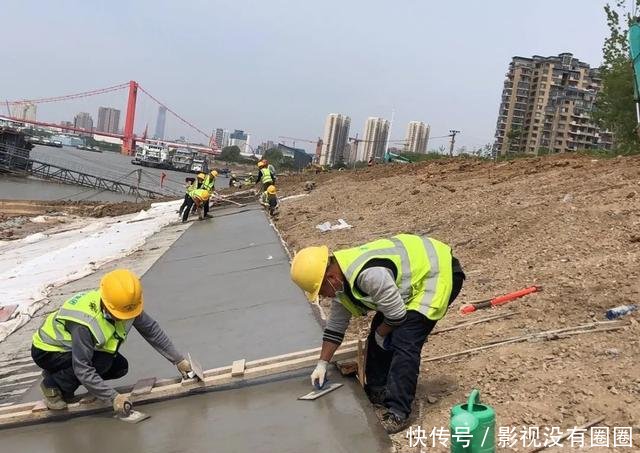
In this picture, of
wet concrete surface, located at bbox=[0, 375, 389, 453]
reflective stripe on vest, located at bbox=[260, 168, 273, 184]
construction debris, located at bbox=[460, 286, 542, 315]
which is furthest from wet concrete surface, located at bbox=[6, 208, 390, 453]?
reflective stripe on vest, located at bbox=[260, 168, 273, 184]

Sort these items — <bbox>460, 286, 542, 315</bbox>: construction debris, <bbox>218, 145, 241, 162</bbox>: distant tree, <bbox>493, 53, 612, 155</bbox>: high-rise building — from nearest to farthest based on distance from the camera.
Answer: <bbox>460, 286, 542, 315</bbox>: construction debris, <bbox>493, 53, 612, 155</bbox>: high-rise building, <bbox>218, 145, 241, 162</bbox>: distant tree

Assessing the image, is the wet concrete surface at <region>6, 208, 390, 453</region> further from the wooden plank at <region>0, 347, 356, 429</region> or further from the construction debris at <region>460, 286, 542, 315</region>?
the construction debris at <region>460, 286, 542, 315</region>

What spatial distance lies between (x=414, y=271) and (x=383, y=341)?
0.54m

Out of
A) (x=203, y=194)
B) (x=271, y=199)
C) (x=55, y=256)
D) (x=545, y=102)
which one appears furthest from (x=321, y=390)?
(x=545, y=102)

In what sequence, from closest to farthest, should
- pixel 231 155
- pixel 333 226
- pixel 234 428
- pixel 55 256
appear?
1. pixel 234 428
2. pixel 333 226
3. pixel 55 256
4. pixel 231 155

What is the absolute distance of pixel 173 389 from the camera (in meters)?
3.79

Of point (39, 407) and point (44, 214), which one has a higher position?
point (39, 407)

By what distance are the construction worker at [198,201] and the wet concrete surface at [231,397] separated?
6.23 meters

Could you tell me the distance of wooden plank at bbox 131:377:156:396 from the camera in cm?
376

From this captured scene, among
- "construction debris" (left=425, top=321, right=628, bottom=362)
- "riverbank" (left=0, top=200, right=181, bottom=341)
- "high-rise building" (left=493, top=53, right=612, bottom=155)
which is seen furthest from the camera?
"high-rise building" (left=493, top=53, right=612, bottom=155)

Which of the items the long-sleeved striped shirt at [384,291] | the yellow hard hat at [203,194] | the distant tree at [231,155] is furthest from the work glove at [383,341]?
the distant tree at [231,155]

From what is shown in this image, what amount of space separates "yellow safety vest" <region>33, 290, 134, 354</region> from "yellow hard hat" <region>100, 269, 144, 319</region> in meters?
0.12

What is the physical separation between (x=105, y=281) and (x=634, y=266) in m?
4.05

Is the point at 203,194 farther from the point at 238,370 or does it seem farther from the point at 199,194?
the point at 238,370
